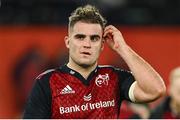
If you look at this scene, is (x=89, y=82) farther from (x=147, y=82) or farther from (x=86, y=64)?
(x=147, y=82)

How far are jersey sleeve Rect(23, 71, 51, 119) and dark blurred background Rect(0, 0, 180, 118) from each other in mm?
7490

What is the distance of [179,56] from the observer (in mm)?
13523

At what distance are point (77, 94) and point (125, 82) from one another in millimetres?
381

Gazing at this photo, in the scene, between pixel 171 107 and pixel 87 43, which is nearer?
pixel 87 43

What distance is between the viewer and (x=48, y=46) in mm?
13594

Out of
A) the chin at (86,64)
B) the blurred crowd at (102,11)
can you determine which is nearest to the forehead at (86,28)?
the chin at (86,64)

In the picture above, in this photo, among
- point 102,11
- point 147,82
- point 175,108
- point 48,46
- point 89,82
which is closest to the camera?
point 147,82

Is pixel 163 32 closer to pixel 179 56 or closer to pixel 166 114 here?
pixel 179 56

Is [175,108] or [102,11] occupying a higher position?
[102,11]

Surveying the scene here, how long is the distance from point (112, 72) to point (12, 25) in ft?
26.0

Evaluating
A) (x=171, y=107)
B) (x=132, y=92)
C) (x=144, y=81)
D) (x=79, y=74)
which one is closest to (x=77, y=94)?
(x=79, y=74)

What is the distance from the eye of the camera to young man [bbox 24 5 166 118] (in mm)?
5695

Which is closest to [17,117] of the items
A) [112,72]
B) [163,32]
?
[163,32]

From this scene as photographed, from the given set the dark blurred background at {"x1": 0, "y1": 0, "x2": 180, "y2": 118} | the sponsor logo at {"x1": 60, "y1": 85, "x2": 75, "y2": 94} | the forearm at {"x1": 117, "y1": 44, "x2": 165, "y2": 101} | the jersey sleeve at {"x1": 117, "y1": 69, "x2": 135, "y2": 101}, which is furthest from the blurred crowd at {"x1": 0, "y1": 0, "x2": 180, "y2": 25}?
the forearm at {"x1": 117, "y1": 44, "x2": 165, "y2": 101}
